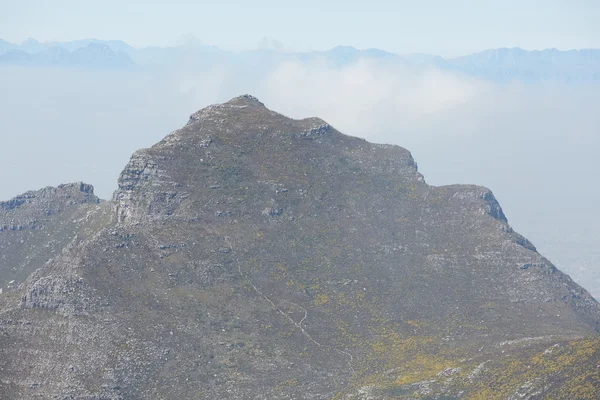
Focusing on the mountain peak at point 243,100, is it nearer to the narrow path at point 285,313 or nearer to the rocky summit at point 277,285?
the rocky summit at point 277,285

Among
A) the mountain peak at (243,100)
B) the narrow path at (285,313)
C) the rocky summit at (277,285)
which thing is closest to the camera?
the rocky summit at (277,285)

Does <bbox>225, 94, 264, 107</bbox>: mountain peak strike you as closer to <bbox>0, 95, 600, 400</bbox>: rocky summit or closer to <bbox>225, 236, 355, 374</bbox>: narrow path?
<bbox>0, 95, 600, 400</bbox>: rocky summit

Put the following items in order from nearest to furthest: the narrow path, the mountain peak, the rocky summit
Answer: the rocky summit, the narrow path, the mountain peak

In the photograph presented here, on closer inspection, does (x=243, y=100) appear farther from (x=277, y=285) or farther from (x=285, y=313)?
(x=285, y=313)

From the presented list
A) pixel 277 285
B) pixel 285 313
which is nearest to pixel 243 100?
pixel 277 285

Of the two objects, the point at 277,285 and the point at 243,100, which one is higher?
the point at 243,100

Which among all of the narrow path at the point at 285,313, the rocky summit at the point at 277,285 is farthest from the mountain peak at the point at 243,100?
the narrow path at the point at 285,313

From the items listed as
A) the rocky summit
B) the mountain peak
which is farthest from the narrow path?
the mountain peak

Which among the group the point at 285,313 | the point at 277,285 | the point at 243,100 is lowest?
the point at 285,313
